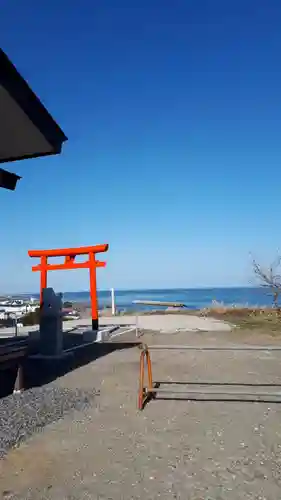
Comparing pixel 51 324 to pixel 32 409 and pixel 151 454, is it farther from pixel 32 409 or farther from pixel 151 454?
pixel 151 454

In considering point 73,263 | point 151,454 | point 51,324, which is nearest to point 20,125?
point 151,454

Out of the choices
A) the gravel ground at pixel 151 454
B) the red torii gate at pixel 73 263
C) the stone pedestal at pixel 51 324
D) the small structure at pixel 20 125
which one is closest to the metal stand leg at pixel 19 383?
the gravel ground at pixel 151 454

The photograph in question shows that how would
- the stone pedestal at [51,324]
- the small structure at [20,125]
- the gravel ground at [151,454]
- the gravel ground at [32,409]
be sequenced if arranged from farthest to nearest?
the stone pedestal at [51,324], the small structure at [20,125], the gravel ground at [32,409], the gravel ground at [151,454]

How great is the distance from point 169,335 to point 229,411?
7911 millimetres

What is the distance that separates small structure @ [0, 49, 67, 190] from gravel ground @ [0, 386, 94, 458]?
10.4 feet

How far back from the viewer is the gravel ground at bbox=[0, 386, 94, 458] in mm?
4168

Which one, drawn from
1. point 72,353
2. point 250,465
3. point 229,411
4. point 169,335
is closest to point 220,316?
point 169,335

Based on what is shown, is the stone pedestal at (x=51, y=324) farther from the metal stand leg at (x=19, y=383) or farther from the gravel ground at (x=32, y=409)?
the metal stand leg at (x=19, y=383)

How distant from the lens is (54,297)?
29.5ft

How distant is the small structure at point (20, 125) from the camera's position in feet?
16.5

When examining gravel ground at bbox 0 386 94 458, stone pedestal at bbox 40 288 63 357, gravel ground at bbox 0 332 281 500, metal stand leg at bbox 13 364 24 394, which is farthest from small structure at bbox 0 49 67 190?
gravel ground at bbox 0 332 281 500

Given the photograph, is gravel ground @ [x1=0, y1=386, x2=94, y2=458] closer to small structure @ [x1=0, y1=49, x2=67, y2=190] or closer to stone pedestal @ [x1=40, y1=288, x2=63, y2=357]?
stone pedestal @ [x1=40, y1=288, x2=63, y2=357]

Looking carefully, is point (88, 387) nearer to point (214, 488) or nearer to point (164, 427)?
point (164, 427)

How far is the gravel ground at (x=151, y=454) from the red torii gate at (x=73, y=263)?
267 inches
